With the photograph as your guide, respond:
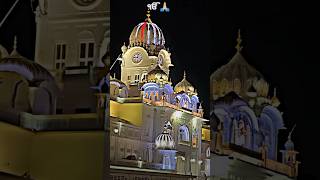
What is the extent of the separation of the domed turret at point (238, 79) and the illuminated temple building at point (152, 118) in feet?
6.42

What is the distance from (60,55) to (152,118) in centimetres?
463

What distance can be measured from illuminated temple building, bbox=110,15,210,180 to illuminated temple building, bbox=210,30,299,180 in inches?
75.3

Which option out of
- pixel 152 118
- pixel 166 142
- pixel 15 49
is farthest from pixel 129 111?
pixel 15 49

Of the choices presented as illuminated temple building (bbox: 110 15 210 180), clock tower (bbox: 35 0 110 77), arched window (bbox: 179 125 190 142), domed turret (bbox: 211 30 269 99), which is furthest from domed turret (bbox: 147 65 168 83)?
clock tower (bbox: 35 0 110 77)

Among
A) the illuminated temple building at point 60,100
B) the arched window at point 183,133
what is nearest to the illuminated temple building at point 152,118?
the arched window at point 183,133

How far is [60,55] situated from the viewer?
59.1 inches

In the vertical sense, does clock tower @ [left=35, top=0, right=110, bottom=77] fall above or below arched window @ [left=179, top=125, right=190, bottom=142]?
above

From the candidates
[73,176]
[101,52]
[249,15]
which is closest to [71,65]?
[101,52]

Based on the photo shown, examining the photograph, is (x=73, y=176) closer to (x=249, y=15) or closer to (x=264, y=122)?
(x=264, y=122)

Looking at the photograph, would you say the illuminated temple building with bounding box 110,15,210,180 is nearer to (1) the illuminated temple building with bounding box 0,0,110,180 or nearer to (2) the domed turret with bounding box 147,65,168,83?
(2) the domed turret with bounding box 147,65,168,83

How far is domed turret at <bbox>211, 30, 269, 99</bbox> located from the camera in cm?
171

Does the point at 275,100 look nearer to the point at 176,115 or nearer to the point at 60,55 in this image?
the point at 60,55

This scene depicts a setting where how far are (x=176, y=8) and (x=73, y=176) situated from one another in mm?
1188

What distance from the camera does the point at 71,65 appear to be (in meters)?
1.49
